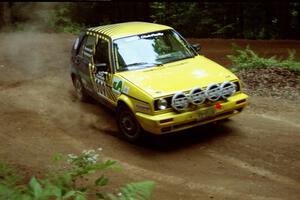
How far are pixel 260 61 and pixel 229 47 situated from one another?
5845 millimetres

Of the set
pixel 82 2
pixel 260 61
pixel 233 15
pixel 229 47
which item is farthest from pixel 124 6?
pixel 260 61

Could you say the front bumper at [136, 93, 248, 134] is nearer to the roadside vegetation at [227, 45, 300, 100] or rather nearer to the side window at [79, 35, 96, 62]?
the side window at [79, 35, 96, 62]

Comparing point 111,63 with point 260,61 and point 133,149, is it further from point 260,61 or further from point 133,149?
point 260,61

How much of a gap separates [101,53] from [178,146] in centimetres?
261

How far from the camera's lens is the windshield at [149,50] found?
28.2 ft

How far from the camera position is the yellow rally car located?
752 centimetres

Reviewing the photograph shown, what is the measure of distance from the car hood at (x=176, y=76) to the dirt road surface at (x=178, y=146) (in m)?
1.08

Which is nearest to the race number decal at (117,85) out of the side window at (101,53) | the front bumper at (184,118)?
the side window at (101,53)


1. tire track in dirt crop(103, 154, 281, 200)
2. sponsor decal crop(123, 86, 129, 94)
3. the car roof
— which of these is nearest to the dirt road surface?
tire track in dirt crop(103, 154, 281, 200)

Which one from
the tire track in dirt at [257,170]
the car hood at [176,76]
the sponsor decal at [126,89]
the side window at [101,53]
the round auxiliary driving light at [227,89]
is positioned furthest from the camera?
the side window at [101,53]

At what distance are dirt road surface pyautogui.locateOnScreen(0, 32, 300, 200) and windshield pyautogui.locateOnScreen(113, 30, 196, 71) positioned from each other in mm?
1402

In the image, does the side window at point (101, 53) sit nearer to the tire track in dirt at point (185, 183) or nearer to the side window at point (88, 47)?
the side window at point (88, 47)

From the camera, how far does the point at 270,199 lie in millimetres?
5875

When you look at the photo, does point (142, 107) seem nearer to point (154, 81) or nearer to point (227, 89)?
point (154, 81)
